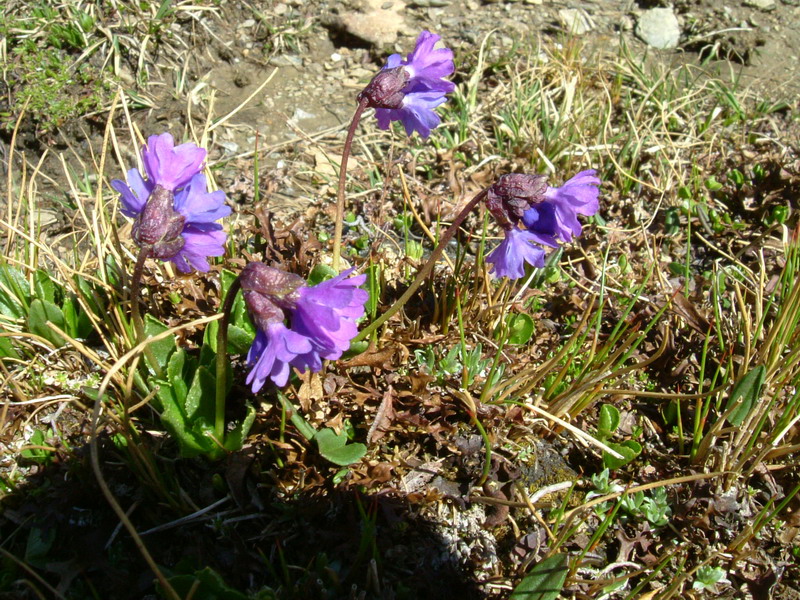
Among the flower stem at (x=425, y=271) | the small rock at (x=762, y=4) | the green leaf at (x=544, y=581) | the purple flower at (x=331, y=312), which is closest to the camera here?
the purple flower at (x=331, y=312)

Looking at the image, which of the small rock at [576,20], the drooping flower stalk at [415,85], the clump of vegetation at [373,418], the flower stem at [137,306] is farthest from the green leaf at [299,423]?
the small rock at [576,20]

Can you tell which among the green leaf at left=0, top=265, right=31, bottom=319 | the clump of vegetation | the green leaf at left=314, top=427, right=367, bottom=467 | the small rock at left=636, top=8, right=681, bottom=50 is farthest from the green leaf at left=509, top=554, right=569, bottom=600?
the small rock at left=636, top=8, right=681, bottom=50

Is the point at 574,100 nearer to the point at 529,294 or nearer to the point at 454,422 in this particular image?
the point at 529,294

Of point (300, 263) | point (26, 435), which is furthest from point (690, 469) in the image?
point (26, 435)

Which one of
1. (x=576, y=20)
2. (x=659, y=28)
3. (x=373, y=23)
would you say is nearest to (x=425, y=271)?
(x=373, y=23)

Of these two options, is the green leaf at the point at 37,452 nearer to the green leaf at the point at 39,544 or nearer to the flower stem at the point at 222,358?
the green leaf at the point at 39,544

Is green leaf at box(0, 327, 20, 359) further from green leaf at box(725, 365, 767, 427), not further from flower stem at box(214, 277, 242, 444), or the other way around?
green leaf at box(725, 365, 767, 427)

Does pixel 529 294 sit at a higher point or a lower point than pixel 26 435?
higher
